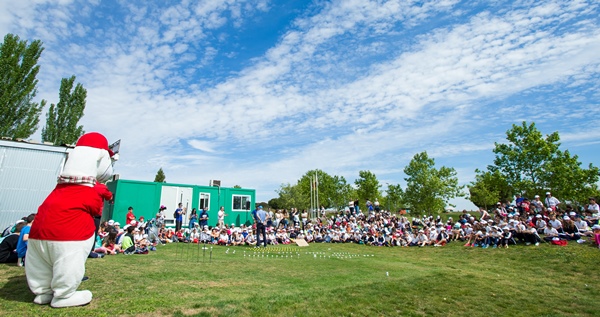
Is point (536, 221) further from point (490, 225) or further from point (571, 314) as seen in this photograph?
point (571, 314)

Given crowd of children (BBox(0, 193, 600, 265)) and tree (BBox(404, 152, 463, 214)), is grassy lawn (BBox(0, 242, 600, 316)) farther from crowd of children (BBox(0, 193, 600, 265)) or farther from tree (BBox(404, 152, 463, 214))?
tree (BBox(404, 152, 463, 214))

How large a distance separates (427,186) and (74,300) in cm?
3888

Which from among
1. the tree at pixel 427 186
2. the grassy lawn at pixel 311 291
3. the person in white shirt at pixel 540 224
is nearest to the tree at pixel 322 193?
the tree at pixel 427 186

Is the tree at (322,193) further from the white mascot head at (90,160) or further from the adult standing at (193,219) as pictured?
the white mascot head at (90,160)

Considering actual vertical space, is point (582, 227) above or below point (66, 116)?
below

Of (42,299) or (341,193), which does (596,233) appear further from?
(341,193)

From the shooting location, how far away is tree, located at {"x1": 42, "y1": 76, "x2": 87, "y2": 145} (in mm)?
26109

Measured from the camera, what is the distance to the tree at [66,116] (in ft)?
85.7

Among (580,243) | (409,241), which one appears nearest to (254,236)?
(409,241)

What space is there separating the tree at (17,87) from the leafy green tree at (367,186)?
4028 centimetres

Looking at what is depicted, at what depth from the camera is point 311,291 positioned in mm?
6102

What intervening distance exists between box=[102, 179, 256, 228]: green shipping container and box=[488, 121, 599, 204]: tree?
2386cm

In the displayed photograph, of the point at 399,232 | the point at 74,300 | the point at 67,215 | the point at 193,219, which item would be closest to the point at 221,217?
the point at 193,219

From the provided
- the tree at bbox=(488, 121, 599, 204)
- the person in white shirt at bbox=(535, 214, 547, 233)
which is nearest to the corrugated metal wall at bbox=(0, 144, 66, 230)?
the person in white shirt at bbox=(535, 214, 547, 233)
